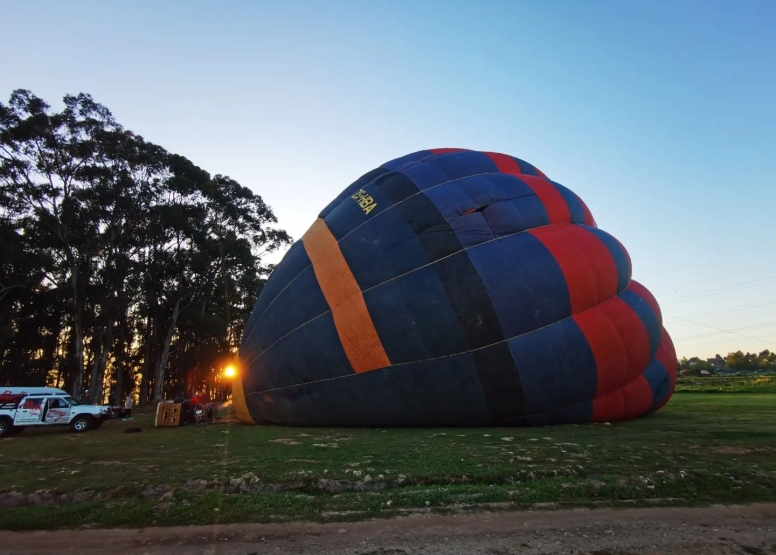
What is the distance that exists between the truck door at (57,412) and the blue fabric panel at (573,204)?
1826 cm

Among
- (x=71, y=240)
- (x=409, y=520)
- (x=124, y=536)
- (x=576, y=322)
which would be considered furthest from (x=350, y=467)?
(x=71, y=240)

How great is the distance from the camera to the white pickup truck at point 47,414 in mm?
15344

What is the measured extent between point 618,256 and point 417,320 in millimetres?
6415

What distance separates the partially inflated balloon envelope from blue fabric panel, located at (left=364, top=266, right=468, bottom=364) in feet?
0.08

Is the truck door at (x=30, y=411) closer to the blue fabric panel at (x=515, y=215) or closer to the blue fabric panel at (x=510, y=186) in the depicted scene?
the blue fabric panel at (x=515, y=215)

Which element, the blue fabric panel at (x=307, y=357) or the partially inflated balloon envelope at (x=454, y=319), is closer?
the partially inflated balloon envelope at (x=454, y=319)

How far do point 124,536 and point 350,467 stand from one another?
2.93 meters

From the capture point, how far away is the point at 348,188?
14.3 meters

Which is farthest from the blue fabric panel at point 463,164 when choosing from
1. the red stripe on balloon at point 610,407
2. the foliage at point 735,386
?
the foliage at point 735,386

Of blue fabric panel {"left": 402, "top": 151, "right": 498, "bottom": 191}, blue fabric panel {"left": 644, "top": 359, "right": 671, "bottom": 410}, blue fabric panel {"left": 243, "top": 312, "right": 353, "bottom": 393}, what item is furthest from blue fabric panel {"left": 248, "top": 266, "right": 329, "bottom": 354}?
blue fabric panel {"left": 644, "top": 359, "right": 671, "bottom": 410}

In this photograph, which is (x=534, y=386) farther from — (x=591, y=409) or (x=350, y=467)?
(x=350, y=467)

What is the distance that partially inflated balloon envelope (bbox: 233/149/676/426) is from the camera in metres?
10.3

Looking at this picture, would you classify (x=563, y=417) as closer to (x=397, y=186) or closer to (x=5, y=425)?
(x=397, y=186)

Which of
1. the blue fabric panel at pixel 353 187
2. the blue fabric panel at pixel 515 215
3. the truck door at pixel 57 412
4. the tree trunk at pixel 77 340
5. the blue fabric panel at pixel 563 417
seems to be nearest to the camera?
the blue fabric panel at pixel 563 417
